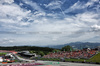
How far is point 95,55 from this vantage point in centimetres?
5169

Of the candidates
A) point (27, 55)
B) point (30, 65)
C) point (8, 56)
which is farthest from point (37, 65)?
point (27, 55)

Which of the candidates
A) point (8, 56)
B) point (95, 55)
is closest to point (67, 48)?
point (8, 56)

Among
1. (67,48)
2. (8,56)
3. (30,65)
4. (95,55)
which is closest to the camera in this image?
(30,65)

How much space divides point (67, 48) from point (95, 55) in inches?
2999

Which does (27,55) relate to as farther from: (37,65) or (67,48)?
(37,65)

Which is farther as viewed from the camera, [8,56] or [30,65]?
[8,56]

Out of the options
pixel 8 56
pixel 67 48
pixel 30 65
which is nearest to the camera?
pixel 30 65

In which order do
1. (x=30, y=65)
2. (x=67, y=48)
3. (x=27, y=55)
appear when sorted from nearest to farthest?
(x=30, y=65)
(x=27, y=55)
(x=67, y=48)

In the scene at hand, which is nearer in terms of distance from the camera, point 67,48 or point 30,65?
point 30,65

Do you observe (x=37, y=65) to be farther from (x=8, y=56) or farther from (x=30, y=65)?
(x=8, y=56)

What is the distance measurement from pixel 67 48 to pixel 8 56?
2599 inches

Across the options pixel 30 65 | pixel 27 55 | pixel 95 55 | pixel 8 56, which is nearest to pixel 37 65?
pixel 30 65

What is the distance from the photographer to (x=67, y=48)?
128 m

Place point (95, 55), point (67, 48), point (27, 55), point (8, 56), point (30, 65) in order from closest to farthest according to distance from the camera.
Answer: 1. point (30, 65)
2. point (95, 55)
3. point (8, 56)
4. point (27, 55)
5. point (67, 48)
